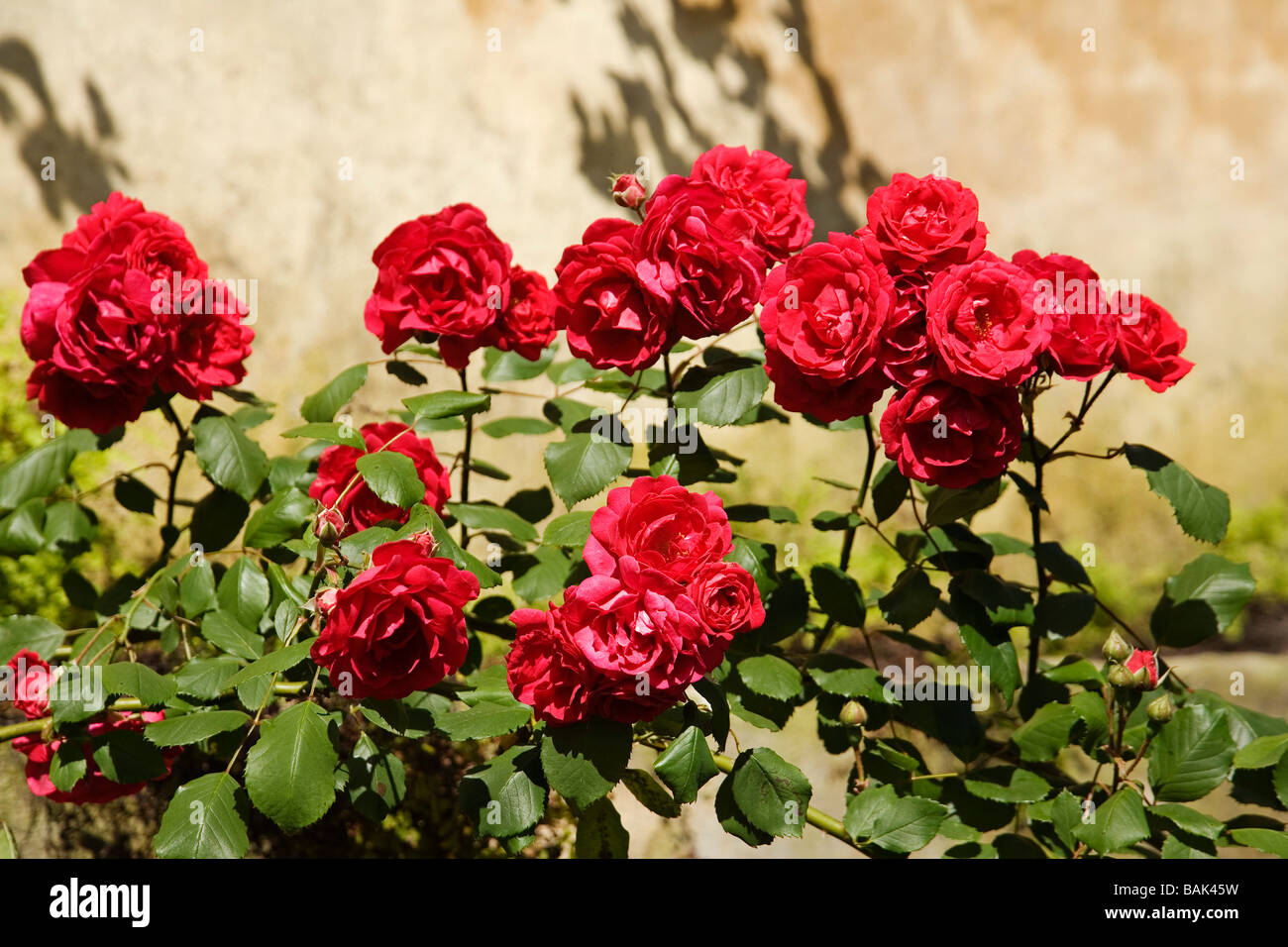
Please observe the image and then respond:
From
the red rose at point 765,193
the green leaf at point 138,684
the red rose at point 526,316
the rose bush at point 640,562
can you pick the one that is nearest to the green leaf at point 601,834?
the rose bush at point 640,562

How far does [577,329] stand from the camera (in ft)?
4.79

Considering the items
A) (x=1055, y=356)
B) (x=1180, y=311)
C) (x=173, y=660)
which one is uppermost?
(x=1180, y=311)

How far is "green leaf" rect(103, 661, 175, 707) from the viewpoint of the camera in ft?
4.73

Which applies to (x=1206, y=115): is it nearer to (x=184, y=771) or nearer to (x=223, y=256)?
(x=223, y=256)

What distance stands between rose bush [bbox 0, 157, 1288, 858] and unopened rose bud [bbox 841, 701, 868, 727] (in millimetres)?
20

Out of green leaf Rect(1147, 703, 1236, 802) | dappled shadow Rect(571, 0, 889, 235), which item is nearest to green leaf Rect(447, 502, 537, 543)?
green leaf Rect(1147, 703, 1236, 802)

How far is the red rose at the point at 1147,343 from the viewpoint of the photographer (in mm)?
1483

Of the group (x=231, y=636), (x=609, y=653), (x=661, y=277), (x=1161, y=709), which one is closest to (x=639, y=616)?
(x=609, y=653)

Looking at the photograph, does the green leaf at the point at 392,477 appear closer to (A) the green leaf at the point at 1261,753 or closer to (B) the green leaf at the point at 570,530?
(B) the green leaf at the point at 570,530

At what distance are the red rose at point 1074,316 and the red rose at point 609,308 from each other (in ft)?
1.65

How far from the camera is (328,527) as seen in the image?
1.27 meters

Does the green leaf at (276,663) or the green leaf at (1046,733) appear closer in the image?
the green leaf at (276,663)
